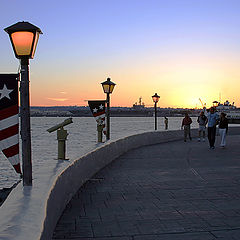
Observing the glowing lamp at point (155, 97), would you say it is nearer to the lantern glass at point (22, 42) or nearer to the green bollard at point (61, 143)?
the green bollard at point (61, 143)

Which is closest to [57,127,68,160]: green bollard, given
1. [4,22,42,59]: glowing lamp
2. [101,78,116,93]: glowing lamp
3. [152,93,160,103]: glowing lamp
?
[4,22,42,59]: glowing lamp

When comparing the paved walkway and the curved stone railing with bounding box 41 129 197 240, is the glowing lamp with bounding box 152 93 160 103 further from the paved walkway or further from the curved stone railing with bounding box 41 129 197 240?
the paved walkway

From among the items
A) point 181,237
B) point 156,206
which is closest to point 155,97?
point 156,206

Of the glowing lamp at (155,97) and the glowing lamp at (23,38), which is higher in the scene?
the glowing lamp at (23,38)

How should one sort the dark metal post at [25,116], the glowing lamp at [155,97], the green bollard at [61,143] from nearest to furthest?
the dark metal post at [25,116] → the green bollard at [61,143] → the glowing lamp at [155,97]

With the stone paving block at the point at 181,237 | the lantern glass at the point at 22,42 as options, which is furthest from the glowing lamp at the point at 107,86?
the stone paving block at the point at 181,237

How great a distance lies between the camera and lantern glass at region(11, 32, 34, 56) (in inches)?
214

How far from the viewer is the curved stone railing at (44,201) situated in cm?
326

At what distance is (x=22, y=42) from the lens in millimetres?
5492

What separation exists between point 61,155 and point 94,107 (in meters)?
7.26

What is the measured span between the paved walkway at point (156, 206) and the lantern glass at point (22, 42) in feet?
7.87

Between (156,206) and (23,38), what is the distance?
320cm

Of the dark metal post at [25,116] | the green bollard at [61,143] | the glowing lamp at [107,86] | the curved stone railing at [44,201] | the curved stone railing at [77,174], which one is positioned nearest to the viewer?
the curved stone railing at [44,201]

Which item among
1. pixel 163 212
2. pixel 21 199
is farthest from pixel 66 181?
pixel 21 199
